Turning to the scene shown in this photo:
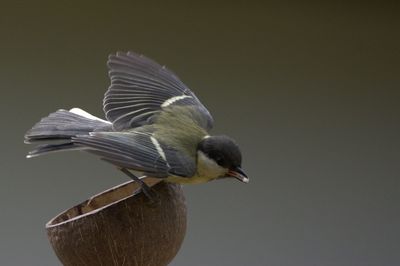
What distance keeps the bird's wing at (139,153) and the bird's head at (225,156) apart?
0.15ft

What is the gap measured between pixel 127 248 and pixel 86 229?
3.7 inches

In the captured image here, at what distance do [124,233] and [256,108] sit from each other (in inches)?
78.5

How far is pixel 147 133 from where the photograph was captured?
1804 millimetres

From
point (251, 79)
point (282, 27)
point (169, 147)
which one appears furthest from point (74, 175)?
point (169, 147)

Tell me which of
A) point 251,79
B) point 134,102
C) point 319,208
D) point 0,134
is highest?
point 134,102

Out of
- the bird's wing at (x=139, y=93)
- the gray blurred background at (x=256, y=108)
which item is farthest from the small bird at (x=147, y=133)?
the gray blurred background at (x=256, y=108)

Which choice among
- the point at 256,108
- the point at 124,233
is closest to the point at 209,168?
the point at 124,233

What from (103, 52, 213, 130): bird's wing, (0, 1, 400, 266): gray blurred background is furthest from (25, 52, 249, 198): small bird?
(0, 1, 400, 266): gray blurred background

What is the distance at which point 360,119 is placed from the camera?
3.72 meters

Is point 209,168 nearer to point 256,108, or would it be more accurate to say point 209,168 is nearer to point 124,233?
point 124,233

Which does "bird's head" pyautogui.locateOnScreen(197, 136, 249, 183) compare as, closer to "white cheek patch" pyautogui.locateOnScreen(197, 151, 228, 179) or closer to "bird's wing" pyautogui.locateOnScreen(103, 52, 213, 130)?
"white cheek patch" pyautogui.locateOnScreen(197, 151, 228, 179)

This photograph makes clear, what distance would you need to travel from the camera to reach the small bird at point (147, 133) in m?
1.66

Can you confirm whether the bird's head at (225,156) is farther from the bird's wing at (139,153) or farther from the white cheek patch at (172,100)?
the white cheek patch at (172,100)

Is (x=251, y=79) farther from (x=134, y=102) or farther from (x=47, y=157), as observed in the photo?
(x=134, y=102)
